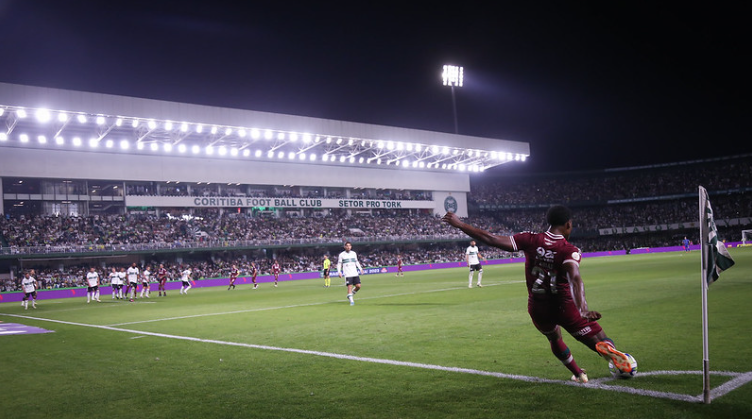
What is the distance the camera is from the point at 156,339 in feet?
41.1

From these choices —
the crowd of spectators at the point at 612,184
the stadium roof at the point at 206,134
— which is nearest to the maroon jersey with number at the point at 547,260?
the stadium roof at the point at 206,134

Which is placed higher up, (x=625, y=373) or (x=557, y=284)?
(x=557, y=284)

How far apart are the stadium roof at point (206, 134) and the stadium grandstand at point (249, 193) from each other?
0.15 m

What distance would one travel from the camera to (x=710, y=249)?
5.57 m

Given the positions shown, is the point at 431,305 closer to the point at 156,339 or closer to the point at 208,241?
the point at 156,339

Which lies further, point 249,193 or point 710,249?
point 249,193

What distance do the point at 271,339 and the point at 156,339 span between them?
307cm

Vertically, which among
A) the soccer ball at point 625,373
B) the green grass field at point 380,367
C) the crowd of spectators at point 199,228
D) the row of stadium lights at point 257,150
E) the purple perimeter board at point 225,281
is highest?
the row of stadium lights at point 257,150

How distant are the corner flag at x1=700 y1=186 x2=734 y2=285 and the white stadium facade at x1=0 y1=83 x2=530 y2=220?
4676 centimetres

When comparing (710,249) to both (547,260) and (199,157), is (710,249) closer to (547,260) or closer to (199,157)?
(547,260)

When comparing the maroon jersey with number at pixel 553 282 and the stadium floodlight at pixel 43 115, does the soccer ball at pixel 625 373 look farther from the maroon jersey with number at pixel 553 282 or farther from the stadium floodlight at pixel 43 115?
the stadium floodlight at pixel 43 115

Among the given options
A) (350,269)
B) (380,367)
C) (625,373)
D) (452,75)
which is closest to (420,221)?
(452,75)

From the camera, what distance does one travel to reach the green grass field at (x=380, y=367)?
576 cm

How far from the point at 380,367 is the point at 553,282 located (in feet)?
10.1
